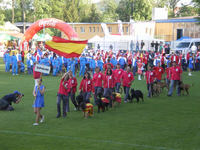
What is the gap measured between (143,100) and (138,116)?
3911 mm

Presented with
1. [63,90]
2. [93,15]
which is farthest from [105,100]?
[93,15]

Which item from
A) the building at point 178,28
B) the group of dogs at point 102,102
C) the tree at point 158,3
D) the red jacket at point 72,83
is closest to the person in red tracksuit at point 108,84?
the group of dogs at point 102,102

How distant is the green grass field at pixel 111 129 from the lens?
9.30 metres

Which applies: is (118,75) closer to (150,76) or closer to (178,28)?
(150,76)

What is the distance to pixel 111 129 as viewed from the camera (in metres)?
11.1

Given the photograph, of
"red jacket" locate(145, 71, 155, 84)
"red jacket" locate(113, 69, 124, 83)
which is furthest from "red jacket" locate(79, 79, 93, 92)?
"red jacket" locate(145, 71, 155, 84)

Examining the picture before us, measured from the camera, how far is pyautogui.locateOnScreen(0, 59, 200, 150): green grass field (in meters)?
9.30

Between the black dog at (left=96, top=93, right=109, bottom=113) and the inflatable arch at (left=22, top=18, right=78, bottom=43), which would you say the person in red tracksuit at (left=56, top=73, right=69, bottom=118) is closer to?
the black dog at (left=96, top=93, right=109, bottom=113)

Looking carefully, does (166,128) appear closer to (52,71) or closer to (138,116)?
(138,116)

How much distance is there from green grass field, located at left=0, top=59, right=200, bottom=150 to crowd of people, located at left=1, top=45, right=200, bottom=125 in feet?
2.80

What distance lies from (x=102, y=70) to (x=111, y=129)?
→ 61.6ft

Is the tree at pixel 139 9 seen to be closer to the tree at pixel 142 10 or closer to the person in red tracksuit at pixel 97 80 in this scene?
the tree at pixel 142 10

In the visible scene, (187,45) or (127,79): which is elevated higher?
(187,45)

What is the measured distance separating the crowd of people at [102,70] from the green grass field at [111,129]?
2.80 ft
